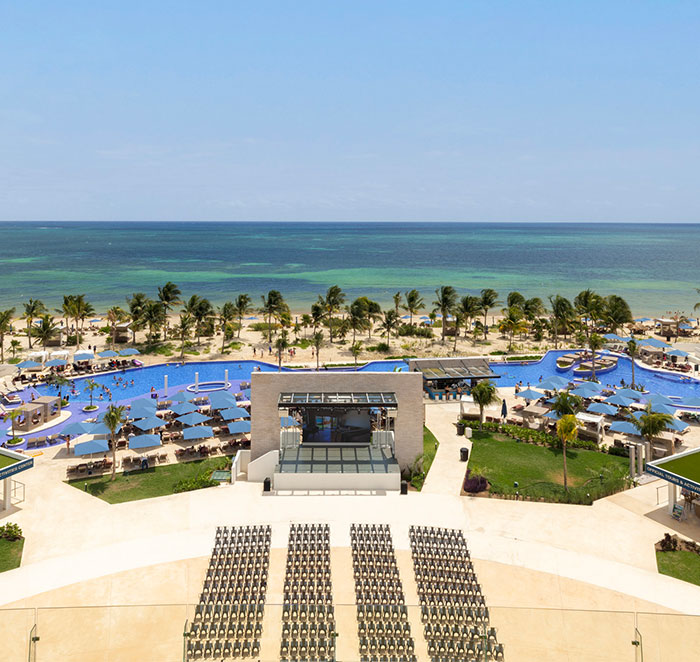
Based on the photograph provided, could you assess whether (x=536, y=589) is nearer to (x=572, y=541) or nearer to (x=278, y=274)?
(x=572, y=541)

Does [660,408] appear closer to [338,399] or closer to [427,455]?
[427,455]

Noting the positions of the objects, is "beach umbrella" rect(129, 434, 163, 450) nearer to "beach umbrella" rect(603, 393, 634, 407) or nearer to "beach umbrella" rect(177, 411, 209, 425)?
"beach umbrella" rect(177, 411, 209, 425)

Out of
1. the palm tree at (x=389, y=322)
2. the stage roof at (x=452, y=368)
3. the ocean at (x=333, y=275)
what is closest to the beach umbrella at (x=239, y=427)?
the stage roof at (x=452, y=368)

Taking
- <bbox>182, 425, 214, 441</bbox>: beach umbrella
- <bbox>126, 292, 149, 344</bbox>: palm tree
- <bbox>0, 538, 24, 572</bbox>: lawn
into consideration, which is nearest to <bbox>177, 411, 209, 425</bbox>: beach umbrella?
<bbox>182, 425, 214, 441</bbox>: beach umbrella

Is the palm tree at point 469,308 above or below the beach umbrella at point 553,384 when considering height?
above

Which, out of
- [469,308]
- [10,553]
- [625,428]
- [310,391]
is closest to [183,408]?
[310,391]

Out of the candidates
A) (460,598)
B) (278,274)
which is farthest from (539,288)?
(460,598)

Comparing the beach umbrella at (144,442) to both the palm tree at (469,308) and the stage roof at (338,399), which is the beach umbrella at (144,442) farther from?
the palm tree at (469,308)
